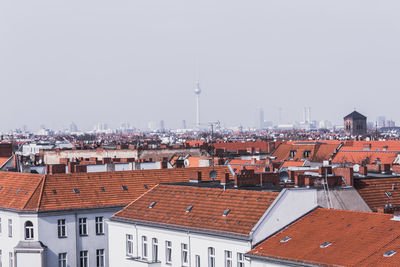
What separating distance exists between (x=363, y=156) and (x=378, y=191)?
6303 cm

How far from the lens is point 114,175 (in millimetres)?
64625

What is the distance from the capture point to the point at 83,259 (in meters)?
59.3

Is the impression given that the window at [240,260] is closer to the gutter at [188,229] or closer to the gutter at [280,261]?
the gutter at [188,229]

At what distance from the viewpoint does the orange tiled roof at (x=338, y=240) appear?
34.2 m

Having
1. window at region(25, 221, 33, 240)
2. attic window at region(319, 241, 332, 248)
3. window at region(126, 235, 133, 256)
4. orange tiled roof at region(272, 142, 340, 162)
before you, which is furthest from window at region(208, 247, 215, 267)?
orange tiled roof at region(272, 142, 340, 162)

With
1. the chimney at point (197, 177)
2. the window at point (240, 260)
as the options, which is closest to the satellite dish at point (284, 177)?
the chimney at point (197, 177)

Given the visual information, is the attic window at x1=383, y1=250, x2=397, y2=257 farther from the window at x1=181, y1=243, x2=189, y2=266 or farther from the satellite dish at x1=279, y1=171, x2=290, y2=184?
the satellite dish at x1=279, y1=171, x2=290, y2=184

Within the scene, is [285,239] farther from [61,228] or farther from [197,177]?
[61,228]

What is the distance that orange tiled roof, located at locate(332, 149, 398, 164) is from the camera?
108688 millimetres

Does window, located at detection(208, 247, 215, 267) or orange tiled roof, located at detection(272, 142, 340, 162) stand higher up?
orange tiled roof, located at detection(272, 142, 340, 162)

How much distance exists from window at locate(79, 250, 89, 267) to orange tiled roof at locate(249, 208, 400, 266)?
22.0m

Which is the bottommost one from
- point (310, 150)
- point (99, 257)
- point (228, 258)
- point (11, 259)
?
point (99, 257)

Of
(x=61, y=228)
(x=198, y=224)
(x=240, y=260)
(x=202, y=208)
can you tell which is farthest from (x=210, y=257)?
(x=61, y=228)

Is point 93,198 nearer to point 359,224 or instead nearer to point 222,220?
point 222,220
